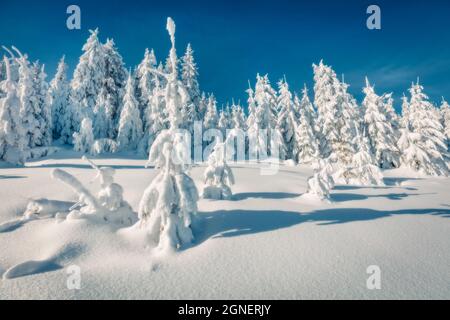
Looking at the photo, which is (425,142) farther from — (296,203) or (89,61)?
(89,61)

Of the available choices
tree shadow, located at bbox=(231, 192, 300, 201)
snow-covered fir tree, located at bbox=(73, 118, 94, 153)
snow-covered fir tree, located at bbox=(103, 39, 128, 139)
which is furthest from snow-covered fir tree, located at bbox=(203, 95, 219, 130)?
tree shadow, located at bbox=(231, 192, 300, 201)

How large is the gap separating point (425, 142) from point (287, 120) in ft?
58.0

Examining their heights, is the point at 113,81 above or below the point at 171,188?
above

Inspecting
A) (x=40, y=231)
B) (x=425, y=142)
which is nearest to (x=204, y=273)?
(x=40, y=231)

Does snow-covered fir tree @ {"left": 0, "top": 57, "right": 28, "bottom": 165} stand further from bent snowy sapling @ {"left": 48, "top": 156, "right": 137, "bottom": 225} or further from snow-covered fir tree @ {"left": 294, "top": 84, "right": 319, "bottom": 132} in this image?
snow-covered fir tree @ {"left": 294, "top": 84, "right": 319, "bottom": 132}

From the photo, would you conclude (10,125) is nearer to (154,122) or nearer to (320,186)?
(154,122)

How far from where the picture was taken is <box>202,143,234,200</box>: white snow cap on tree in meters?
13.8

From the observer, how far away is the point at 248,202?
13367 millimetres

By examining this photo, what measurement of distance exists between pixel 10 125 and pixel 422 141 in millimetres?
40444

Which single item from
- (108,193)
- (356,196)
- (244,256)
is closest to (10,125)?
(108,193)

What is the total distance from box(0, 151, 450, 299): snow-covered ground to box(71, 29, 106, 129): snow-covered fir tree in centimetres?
2795

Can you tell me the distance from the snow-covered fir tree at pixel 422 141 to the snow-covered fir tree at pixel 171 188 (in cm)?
3091

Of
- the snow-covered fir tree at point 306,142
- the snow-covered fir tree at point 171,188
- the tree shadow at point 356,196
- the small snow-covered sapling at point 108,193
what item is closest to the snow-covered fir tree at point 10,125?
the small snow-covered sapling at point 108,193

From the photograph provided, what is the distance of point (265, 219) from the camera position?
1084 cm
